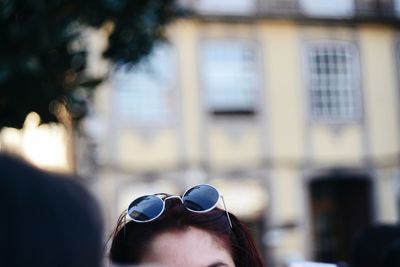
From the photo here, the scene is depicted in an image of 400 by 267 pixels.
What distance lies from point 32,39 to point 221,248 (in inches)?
127

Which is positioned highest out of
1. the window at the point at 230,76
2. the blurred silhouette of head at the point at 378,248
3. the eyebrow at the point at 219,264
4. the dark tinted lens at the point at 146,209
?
the window at the point at 230,76

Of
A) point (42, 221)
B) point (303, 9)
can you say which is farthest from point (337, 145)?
point (42, 221)

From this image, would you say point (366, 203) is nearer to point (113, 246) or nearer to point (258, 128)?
point (258, 128)

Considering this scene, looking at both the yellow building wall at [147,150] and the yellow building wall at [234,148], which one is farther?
the yellow building wall at [234,148]

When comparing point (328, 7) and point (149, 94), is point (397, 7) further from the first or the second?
point (149, 94)

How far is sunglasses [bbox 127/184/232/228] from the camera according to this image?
1544 millimetres

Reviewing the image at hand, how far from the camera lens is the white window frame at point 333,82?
627 inches

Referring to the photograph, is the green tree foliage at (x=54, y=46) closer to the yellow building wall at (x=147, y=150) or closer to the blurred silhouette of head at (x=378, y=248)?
the blurred silhouette of head at (x=378, y=248)

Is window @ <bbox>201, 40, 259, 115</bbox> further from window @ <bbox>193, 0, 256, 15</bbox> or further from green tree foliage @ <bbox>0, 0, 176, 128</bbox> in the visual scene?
green tree foliage @ <bbox>0, 0, 176, 128</bbox>

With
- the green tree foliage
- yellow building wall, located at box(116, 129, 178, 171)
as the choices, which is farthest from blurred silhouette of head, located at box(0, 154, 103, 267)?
yellow building wall, located at box(116, 129, 178, 171)

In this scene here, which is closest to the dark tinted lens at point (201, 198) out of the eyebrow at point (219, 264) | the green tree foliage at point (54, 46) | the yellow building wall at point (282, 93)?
the eyebrow at point (219, 264)

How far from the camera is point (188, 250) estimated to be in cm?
150

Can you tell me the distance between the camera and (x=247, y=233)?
1700 millimetres

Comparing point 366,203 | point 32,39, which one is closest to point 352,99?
point 366,203
